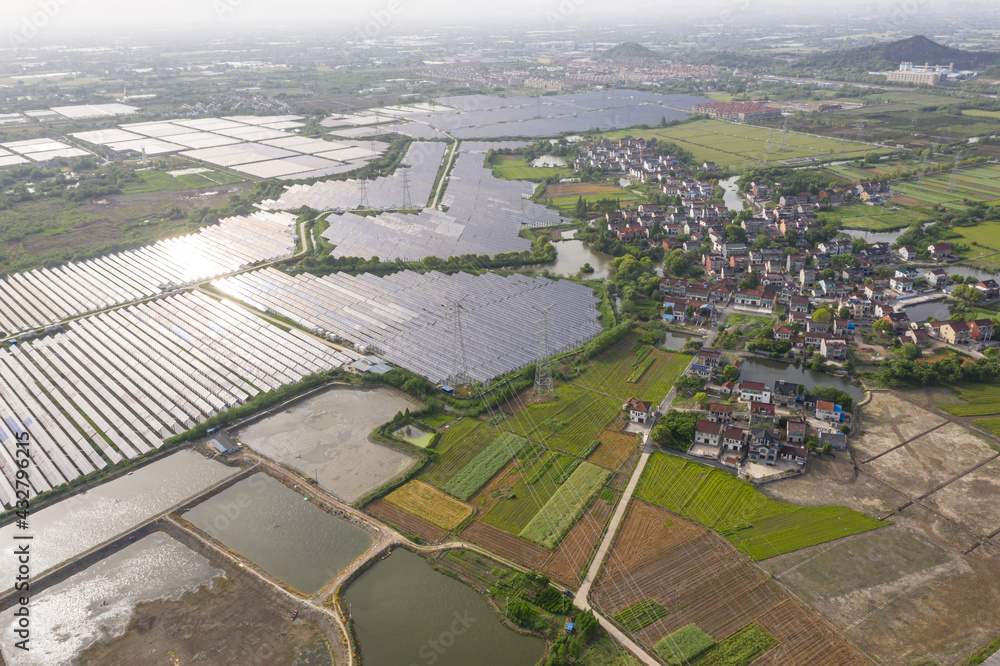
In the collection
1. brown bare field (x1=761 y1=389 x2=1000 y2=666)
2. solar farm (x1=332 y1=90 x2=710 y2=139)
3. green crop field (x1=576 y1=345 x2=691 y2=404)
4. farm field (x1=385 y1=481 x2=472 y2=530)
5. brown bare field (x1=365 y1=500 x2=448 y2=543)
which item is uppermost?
solar farm (x1=332 y1=90 x2=710 y2=139)

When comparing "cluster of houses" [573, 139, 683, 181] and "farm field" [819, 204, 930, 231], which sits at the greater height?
"cluster of houses" [573, 139, 683, 181]

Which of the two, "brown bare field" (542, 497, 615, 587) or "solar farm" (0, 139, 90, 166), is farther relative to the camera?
"solar farm" (0, 139, 90, 166)

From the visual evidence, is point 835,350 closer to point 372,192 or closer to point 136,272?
point 372,192

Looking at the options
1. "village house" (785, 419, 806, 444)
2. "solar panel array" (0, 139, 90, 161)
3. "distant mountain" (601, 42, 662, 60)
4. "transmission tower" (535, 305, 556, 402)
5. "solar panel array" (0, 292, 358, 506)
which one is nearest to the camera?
"village house" (785, 419, 806, 444)

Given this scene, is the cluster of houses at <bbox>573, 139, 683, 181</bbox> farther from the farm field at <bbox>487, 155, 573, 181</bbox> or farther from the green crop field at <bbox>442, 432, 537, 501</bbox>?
the green crop field at <bbox>442, 432, 537, 501</bbox>

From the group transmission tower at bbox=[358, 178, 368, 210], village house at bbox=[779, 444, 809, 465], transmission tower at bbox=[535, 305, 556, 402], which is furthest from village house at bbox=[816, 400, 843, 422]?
transmission tower at bbox=[358, 178, 368, 210]

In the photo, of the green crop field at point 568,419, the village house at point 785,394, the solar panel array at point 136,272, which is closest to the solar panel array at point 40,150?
the solar panel array at point 136,272

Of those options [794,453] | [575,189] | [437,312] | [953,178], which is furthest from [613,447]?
[953,178]
